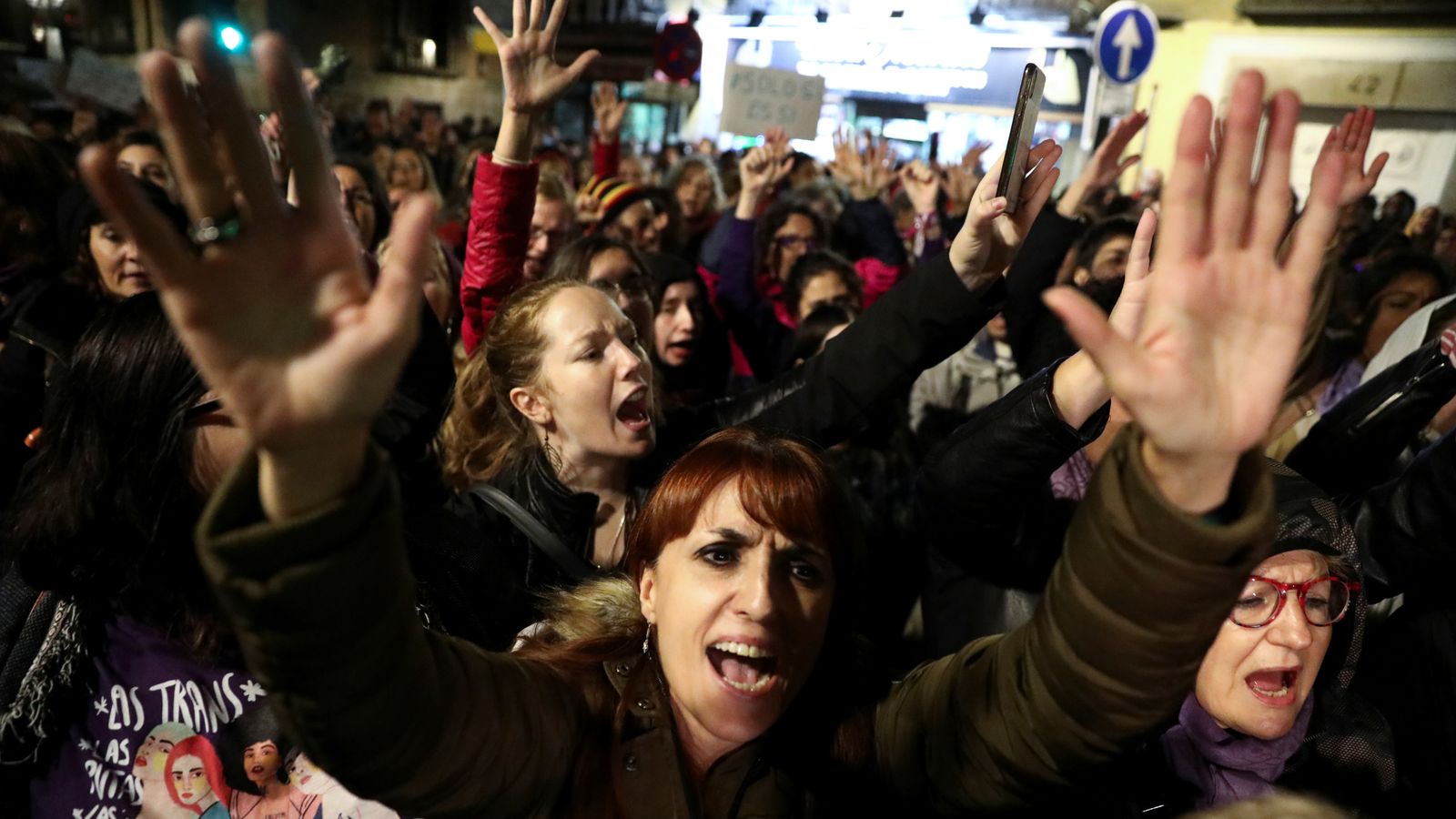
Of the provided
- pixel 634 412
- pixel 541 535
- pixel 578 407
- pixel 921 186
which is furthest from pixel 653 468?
pixel 921 186

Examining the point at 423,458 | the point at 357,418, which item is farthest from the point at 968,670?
the point at 423,458

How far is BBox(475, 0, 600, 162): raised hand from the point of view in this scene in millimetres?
2412

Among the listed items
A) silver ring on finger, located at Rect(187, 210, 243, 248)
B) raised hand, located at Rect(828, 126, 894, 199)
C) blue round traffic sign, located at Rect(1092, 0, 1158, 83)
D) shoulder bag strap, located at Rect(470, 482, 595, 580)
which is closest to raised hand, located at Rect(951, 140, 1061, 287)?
shoulder bag strap, located at Rect(470, 482, 595, 580)

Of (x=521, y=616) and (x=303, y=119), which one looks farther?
(x=521, y=616)

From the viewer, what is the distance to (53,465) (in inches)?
58.4

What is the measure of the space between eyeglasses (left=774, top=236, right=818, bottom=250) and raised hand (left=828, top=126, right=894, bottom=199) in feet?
2.43

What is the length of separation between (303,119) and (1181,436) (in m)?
0.86

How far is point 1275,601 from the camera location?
1534 millimetres

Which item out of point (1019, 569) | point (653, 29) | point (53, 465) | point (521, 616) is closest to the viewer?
point (53, 465)

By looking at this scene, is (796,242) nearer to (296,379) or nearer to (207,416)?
(207,416)

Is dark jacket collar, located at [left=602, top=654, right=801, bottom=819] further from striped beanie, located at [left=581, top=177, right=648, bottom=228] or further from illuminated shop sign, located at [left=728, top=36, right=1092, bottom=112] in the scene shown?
illuminated shop sign, located at [left=728, top=36, right=1092, bottom=112]

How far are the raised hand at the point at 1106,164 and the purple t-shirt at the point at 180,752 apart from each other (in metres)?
2.49

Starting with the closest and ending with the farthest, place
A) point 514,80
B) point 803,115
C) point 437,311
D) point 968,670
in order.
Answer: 1. point 968,670
2. point 514,80
3. point 437,311
4. point 803,115

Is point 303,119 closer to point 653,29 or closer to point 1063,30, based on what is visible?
point 1063,30
